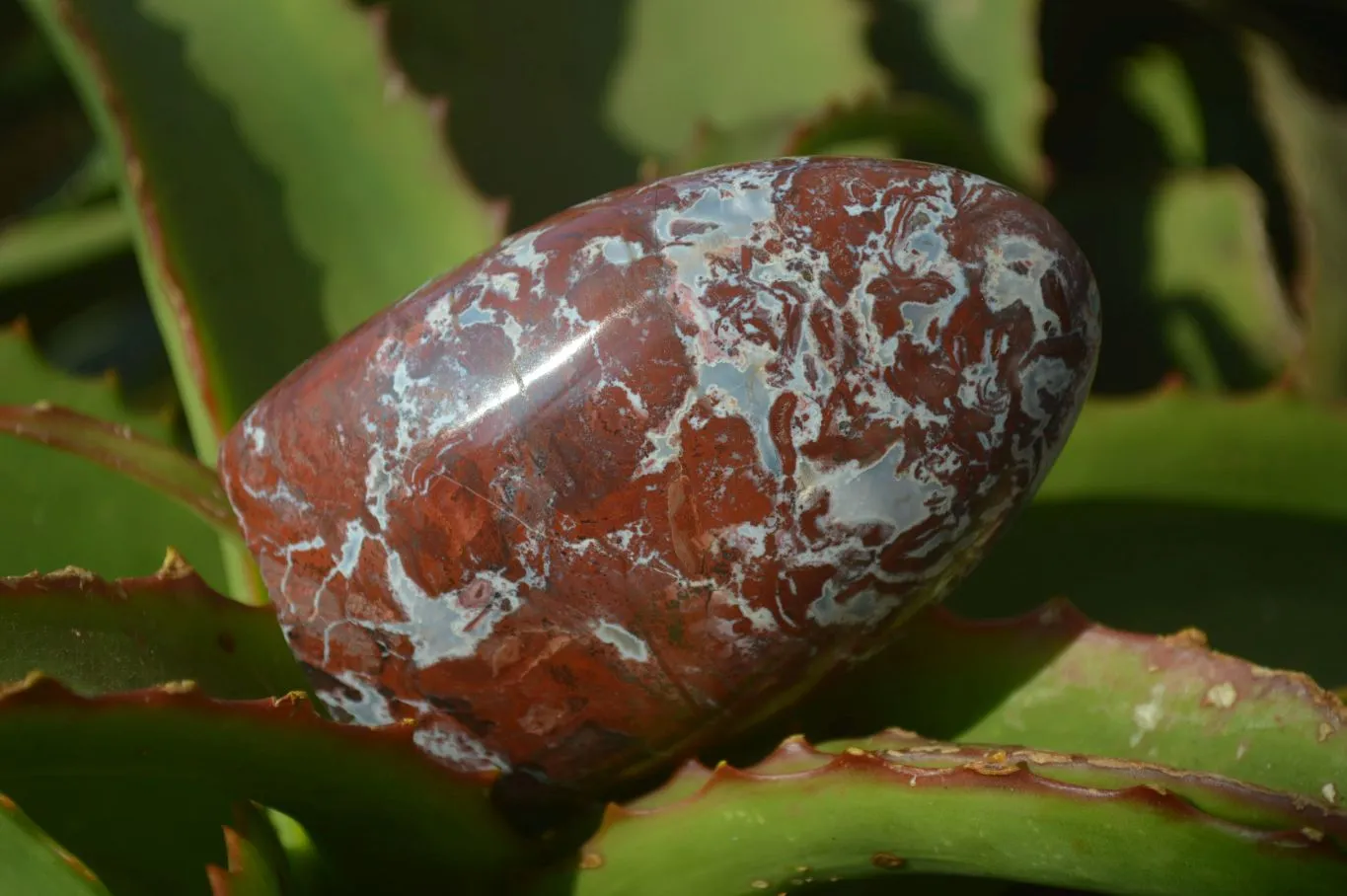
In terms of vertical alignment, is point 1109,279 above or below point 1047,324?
below

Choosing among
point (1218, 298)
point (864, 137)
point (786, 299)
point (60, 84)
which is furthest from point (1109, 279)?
point (60, 84)

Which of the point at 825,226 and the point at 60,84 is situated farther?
the point at 60,84

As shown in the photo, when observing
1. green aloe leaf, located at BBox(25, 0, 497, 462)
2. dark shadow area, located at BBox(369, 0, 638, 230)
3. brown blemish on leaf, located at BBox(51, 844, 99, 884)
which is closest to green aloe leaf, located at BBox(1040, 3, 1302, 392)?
dark shadow area, located at BBox(369, 0, 638, 230)

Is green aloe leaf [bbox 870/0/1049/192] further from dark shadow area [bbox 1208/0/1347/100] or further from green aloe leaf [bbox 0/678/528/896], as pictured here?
green aloe leaf [bbox 0/678/528/896]

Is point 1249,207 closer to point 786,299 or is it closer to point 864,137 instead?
point 864,137

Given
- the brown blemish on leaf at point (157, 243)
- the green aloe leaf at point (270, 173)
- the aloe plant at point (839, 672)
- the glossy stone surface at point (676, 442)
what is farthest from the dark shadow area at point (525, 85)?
the glossy stone surface at point (676, 442)

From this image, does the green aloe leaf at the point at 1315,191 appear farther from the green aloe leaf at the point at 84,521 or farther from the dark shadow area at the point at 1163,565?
the green aloe leaf at the point at 84,521

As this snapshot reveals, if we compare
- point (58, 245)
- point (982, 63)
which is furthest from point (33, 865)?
point (982, 63)
